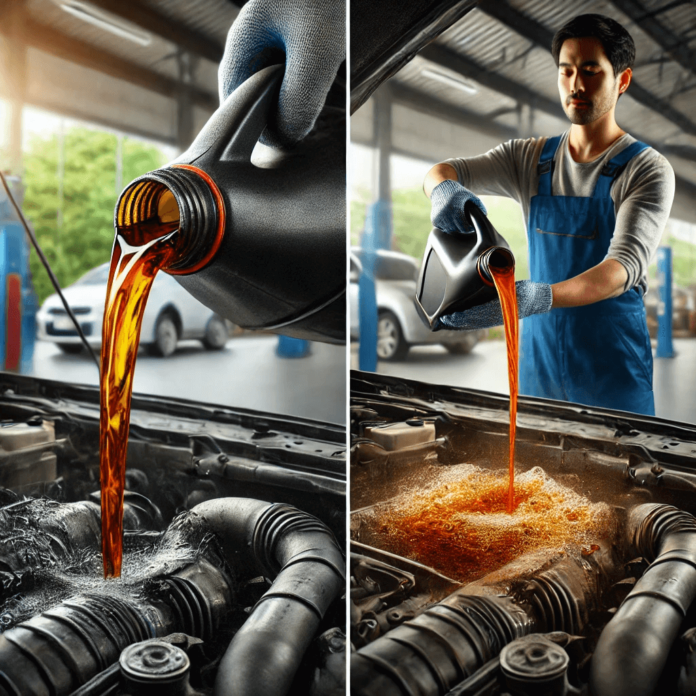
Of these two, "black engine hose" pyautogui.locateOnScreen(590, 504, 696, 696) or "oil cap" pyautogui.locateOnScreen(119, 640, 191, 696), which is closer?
"black engine hose" pyautogui.locateOnScreen(590, 504, 696, 696)

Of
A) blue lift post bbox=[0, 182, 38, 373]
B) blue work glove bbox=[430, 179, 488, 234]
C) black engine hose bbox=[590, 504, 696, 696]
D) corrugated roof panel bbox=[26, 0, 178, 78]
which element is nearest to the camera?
black engine hose bbox=[590, 504, 696, 696]

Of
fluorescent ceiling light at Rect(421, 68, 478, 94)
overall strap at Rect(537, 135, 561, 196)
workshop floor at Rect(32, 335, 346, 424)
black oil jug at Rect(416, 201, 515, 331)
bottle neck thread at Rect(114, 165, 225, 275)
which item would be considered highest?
fluorescent ceiling light at Rect(421, 68, 478, 94)

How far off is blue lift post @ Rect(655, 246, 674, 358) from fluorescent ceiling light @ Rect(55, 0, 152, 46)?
1490mm

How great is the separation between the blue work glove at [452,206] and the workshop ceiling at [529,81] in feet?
0.28

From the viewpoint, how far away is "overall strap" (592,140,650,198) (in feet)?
4.87

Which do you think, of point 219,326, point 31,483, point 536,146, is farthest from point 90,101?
point 536,146

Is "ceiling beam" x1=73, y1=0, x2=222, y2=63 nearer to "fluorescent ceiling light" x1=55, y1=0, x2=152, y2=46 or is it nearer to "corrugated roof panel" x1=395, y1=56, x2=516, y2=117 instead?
"fluorescent ceiling light" x1=55, y1=0, x2=152, y2=46

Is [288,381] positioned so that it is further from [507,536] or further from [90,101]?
[90,101]

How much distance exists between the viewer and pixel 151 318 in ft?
6.51

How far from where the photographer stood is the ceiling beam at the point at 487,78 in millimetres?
1525

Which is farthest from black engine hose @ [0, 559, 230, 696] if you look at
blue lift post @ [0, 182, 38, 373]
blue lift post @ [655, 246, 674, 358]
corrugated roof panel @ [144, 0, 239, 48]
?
corrugated roof panel @ [144, 0, 239, 48]

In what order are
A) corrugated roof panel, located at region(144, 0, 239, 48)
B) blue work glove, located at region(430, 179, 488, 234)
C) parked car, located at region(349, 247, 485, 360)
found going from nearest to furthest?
blue work glove, located at region(430, 179, 488, 234), parked car, located at region(349, 247, 485, 360), corrugated roof panel, located at region(144, 0, 239, 48)

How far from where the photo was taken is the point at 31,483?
2135 mm

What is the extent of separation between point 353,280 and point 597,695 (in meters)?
1.06
